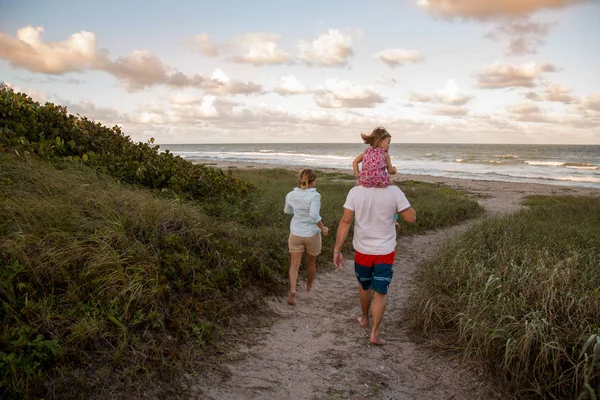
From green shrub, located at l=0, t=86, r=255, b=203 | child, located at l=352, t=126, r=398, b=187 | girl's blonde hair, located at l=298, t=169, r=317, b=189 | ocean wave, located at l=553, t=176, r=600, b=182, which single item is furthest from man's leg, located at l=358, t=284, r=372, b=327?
ocean wave, located at l=553, t=176, r=600, b=182

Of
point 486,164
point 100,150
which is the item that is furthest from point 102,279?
point 486,164

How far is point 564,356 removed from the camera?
3.76 metres

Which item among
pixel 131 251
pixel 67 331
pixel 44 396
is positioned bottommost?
pixel 44 396

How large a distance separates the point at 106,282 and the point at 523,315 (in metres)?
4.47

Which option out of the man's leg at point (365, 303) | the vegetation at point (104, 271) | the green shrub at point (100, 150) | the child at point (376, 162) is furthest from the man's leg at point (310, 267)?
the green shrub at point (100, 150)

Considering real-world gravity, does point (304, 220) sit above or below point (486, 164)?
below

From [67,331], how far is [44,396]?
2.19 ft

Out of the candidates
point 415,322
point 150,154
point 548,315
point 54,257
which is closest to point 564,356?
point 548,315

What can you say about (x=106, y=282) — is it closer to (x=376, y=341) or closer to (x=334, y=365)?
(x=334, y=365)

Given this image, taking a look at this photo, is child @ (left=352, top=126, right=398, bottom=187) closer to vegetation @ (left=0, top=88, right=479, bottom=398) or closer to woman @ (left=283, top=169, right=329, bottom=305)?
woman @ (left=283, top=169, right=329, bottom=305)

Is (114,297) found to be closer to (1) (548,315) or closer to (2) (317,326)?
(2) (317,326)

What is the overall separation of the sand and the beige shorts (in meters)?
0.82

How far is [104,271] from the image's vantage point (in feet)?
14.3

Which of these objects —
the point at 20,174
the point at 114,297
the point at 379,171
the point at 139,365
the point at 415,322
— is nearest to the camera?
the point at 139,365
